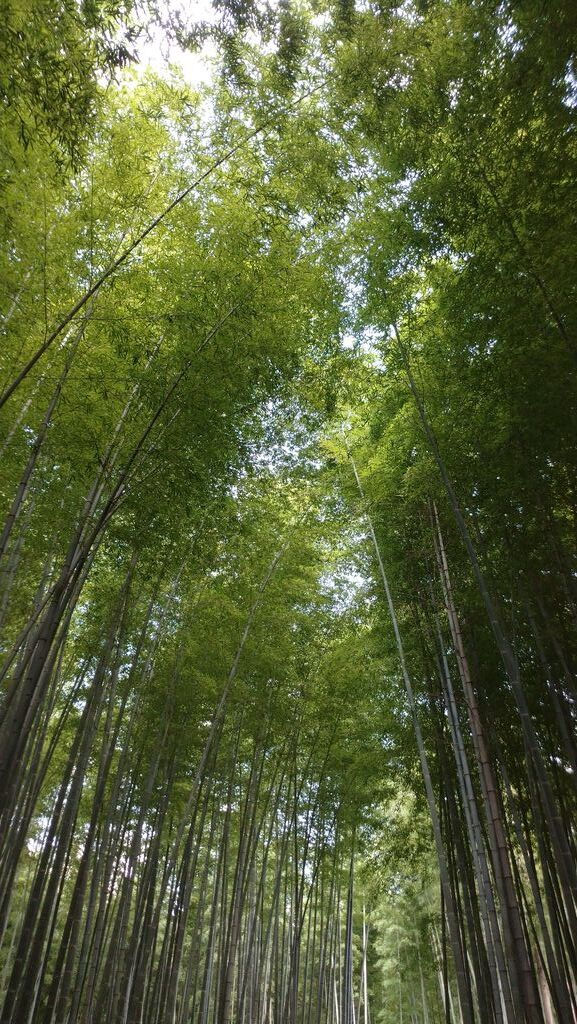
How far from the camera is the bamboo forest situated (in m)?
3.07

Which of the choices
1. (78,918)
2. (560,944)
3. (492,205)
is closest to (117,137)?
(492,205)

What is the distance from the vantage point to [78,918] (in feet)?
13.9

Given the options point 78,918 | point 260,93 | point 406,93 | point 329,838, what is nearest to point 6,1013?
point 78,918

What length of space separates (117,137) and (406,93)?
70.6 inches

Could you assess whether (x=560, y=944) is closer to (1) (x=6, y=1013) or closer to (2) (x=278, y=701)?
(2) (x=278, y=701)

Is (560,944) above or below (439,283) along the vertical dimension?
below

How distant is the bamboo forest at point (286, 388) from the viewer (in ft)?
10.1

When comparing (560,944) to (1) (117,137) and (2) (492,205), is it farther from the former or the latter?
(1) (117,137)

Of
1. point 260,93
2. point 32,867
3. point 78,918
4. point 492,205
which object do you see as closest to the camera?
point 260,93

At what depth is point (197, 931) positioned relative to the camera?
6.79 metres

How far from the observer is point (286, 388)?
199 inches

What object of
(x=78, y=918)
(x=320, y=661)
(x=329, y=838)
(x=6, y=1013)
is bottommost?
(x=6, y=1013)

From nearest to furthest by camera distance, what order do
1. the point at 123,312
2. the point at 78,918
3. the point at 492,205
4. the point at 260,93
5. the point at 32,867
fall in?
the point at 260,93 → the point at 492,205 → the point at 123,312 → the point at 78,918 → the point at 32,867

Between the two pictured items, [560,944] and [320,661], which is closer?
[560,944]
